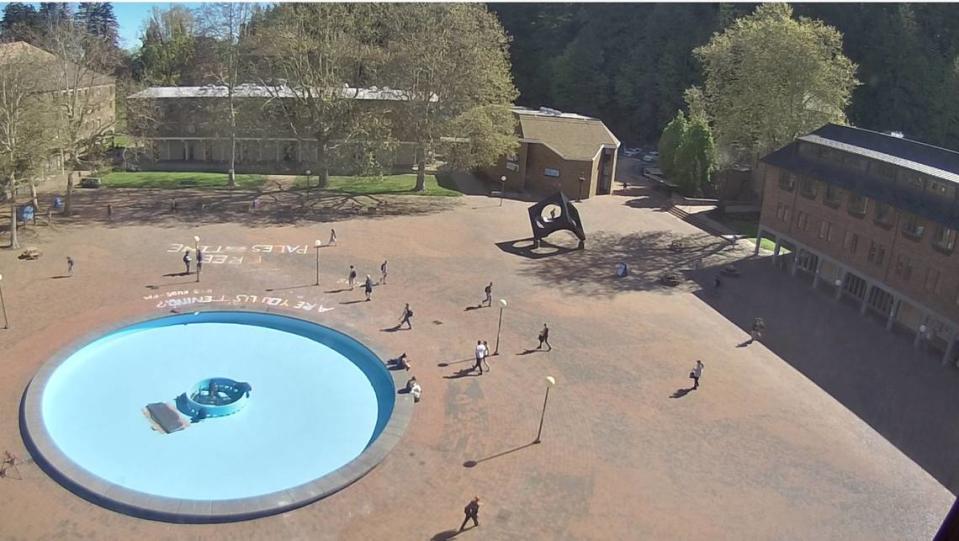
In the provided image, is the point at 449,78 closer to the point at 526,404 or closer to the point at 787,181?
the point at 787,181

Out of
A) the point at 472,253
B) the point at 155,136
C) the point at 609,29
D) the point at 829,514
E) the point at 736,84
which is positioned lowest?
the point at 829,514

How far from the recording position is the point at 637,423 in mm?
25391

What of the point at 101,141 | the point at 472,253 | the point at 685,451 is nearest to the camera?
the point at 685,451

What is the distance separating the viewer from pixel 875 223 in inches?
1425

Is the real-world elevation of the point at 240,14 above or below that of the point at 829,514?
above

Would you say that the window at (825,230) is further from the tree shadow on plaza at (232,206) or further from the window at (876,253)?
the tree shadow on plaza at (232,206)

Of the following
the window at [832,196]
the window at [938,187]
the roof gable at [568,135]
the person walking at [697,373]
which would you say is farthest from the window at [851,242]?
Result: the roof gable at [568,135]

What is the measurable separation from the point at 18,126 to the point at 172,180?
55.2 feet

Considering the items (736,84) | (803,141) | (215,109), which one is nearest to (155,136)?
(215,109)

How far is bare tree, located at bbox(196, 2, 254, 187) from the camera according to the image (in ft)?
162

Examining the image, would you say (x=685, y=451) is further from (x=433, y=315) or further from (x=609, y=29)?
(x=609, y=29)

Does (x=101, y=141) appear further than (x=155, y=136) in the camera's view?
No

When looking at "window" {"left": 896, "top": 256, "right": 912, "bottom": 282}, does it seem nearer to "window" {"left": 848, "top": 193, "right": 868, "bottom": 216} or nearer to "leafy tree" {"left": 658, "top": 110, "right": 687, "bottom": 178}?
"window" {"left": 848, "top": 193, "right": 868, "bottom": 216}

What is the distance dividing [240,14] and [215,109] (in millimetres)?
7041
